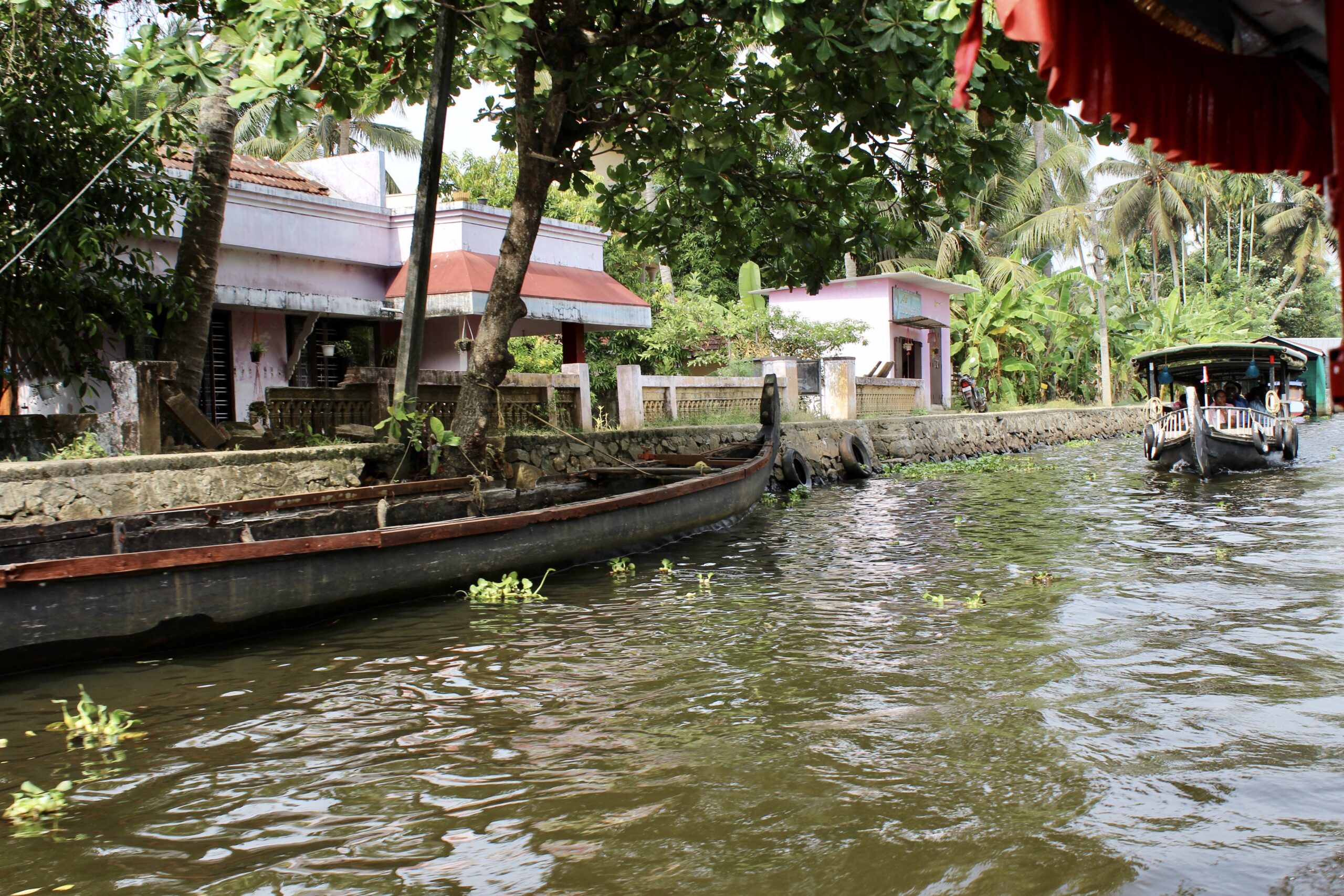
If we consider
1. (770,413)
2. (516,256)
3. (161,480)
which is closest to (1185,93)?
(161,480)

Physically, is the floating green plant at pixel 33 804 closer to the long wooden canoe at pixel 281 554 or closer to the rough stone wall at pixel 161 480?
the long wooden canoe at pixel 281 554

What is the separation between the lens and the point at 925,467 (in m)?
20.8

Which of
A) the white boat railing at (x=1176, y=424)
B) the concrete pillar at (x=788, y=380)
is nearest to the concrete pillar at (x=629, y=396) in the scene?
the concrete pillar at (x=788, y=380)

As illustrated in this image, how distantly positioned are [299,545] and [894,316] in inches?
877

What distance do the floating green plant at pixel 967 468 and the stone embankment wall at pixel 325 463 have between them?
0.54 meters

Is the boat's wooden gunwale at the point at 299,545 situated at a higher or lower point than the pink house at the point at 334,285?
lower

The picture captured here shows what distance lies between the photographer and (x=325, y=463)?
9602mm

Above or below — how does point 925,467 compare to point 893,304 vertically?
below

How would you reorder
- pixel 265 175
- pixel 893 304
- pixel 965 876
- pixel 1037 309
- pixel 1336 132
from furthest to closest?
pixel 1037 309, pixel 893 304, pixel 265 175, pixel 965 876, pixel 1336 132

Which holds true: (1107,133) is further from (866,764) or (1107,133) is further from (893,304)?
(893,304)

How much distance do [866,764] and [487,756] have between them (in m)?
1.69

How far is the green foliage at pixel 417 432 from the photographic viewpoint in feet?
32.5

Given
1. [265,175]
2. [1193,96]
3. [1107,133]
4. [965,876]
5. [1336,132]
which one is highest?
[265,175]

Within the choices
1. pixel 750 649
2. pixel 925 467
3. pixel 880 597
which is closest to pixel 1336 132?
pixel 750 649
